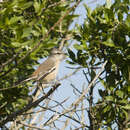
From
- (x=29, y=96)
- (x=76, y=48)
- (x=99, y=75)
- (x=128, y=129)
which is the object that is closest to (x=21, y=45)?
Answer: (x=76, y=48)

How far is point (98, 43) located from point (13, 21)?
2.85ft

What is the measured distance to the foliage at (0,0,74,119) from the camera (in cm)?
238

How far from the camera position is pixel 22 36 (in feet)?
7.68

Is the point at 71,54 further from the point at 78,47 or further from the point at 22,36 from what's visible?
the point at 22,36

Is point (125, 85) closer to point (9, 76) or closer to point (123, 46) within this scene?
point (123, 46)

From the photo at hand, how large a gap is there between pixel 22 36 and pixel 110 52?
962mm

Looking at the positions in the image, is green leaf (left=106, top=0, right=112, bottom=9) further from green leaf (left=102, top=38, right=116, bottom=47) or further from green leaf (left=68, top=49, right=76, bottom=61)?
green leaf (left=68, top=49, right=76, bottom=61)

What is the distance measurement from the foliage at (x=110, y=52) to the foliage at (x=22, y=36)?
235 millimetres

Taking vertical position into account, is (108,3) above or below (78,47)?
above

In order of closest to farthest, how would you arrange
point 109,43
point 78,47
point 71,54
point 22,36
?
point 22,36 → point 109,43 → point 78,47 → point 71,54

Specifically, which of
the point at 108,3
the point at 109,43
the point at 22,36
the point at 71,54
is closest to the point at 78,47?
the point at 71,54

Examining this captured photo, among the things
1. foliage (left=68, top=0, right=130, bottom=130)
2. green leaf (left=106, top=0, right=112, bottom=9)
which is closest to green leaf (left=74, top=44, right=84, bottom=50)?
foliage (left=68, top=0, right=130, bottom=130)

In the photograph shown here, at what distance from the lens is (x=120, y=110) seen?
294cm

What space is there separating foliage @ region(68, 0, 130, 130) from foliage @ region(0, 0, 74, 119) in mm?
235
